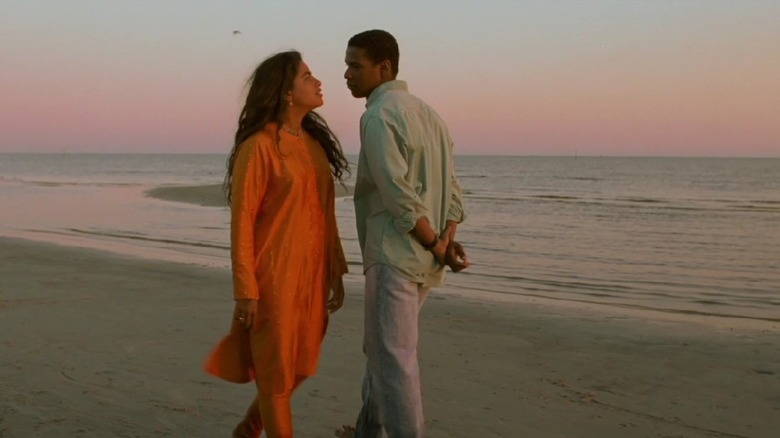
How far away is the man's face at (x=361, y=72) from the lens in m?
3.32

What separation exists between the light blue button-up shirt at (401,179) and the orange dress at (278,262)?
0.22 metres

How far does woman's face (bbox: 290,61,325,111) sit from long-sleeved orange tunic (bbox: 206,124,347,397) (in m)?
0.13

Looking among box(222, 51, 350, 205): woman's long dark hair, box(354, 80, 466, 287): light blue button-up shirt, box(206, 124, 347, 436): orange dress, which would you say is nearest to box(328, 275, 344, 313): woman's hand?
box(206, 124, 347, 436): orange dress

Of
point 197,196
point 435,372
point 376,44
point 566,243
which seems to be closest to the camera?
point 376,44

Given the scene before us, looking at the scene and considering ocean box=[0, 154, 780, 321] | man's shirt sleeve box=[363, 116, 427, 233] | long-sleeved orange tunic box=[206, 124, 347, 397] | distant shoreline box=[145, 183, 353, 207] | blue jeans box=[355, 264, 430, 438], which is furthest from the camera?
distant shoreline box=[145, 183, 353, 207]

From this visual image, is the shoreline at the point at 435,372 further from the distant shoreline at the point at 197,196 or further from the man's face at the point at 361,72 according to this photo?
the distant shoreline at the point at 197,196

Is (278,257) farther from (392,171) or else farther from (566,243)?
(566,243)

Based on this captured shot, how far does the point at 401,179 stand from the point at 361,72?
433 mm

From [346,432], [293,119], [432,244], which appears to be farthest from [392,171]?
[346,432]

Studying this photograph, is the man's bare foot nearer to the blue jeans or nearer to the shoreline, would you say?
the shoreline

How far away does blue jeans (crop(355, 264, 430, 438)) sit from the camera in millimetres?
3287

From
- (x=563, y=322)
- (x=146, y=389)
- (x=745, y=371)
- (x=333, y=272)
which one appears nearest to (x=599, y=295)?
(x=563, y=322)

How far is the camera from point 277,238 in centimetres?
345

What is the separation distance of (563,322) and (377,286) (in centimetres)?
531
